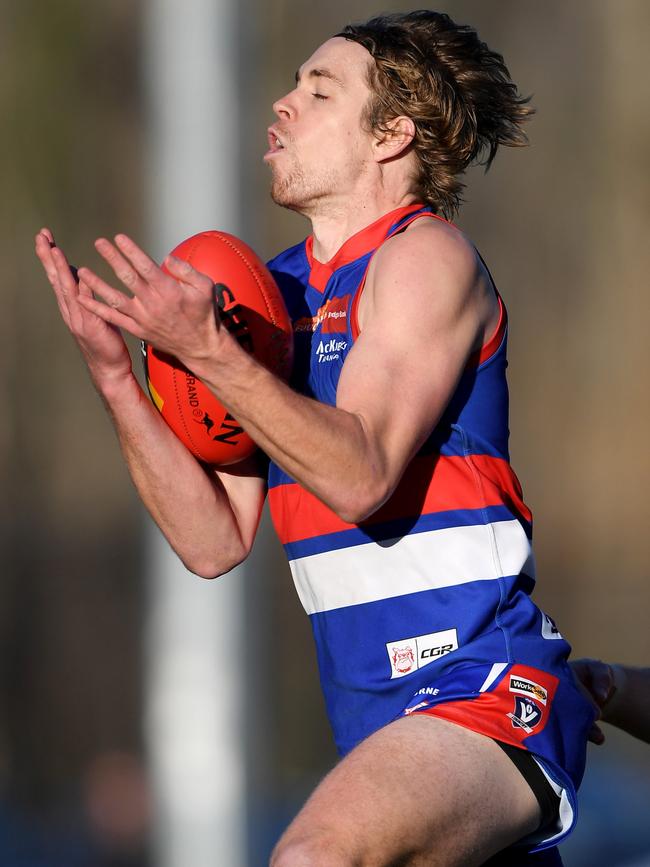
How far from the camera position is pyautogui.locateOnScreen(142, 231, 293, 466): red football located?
2512mm

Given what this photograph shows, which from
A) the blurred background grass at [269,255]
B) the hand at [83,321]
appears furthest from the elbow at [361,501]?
the blurred background grass at [269,255]

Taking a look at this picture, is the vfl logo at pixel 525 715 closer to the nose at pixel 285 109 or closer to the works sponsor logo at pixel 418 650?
the works sponsor logo at pixel 418 650

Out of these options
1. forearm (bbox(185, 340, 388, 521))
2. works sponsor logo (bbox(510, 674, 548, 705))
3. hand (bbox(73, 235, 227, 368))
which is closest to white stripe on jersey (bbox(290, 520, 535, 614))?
works sponsor logo (bbox(510, 674, 548, 705))

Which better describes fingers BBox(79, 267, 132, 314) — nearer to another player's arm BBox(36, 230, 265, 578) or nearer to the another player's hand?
another player's arm BBox(36, 230, 265, 578)

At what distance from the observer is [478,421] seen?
99.7 inches

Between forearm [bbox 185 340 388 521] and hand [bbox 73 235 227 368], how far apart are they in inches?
1.6

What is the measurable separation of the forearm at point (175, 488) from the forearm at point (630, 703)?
0.86 meters

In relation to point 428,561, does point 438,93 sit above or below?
above

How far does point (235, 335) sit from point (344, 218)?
0.47 metres

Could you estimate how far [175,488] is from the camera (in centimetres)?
277

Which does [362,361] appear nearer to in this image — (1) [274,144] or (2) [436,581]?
(2) [436,581]

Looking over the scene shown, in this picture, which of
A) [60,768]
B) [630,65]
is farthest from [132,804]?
[630,65]

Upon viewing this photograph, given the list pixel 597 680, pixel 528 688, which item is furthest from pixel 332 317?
pixel 597 680

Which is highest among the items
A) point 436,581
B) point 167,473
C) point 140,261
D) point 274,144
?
point 274,144
